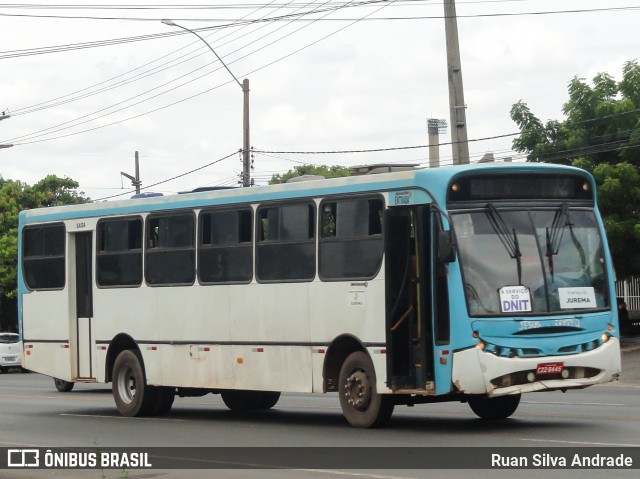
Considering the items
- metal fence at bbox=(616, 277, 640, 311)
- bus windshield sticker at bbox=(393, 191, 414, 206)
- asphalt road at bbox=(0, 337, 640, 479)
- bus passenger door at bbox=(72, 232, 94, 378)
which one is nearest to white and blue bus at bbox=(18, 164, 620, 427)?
bus windshield sticker at bbox=(393, 191, 414, 206)

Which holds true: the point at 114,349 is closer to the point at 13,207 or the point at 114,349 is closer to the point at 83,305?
the point at 83,305

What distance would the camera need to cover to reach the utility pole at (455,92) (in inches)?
966

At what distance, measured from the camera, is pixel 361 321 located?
16.3 m

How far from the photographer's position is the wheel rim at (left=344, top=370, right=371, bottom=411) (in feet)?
53.0

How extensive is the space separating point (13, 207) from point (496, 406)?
4711 centimetres

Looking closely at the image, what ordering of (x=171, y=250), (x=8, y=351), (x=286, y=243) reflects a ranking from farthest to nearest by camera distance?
1. (x=8, y=351)
2. (x=171, y=250)
3. (x=286, y=243)

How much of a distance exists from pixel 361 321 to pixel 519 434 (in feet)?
8.30

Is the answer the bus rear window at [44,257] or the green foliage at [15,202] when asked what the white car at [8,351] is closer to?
the green foliage at [15,202]

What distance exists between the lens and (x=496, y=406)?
17078 mm

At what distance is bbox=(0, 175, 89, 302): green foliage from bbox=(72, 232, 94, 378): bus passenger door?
1406 inches

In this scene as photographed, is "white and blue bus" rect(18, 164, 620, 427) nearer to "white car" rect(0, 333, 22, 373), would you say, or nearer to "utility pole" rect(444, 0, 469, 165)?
"utility pole" rect(444, 0, 469, 165)

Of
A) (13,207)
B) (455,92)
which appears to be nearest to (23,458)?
(455,92)
